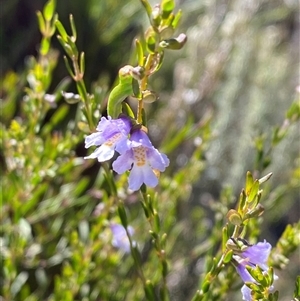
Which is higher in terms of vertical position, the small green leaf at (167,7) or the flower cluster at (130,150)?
the small green leaf at (167,7)

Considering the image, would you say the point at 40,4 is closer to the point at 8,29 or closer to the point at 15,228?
the point at 8,29

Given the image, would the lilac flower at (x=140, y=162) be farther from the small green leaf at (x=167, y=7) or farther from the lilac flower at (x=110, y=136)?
the small green leaf at (x=167, y=7)

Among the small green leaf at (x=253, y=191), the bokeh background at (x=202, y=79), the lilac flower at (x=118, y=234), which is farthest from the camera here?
the bokeh background at (x=202, y=79)

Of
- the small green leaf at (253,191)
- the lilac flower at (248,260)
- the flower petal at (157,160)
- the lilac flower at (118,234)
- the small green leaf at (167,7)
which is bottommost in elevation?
the lilac flower at (118,234)

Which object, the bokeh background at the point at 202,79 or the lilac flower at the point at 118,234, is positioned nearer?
the lilac flower at the point at 118,234

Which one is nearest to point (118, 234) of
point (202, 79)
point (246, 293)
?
point (246, 293)

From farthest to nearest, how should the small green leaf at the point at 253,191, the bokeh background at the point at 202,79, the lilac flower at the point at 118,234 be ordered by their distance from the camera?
1. the bokeh background at the point at 202,79
2. the lilac flower at the point at 118,234
3. the small green leaf at the point at 253,191

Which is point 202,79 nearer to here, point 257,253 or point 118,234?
point 118,234

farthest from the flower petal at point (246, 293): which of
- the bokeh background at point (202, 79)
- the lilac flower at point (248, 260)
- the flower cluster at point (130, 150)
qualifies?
the bokeh background at point (202, 79)
